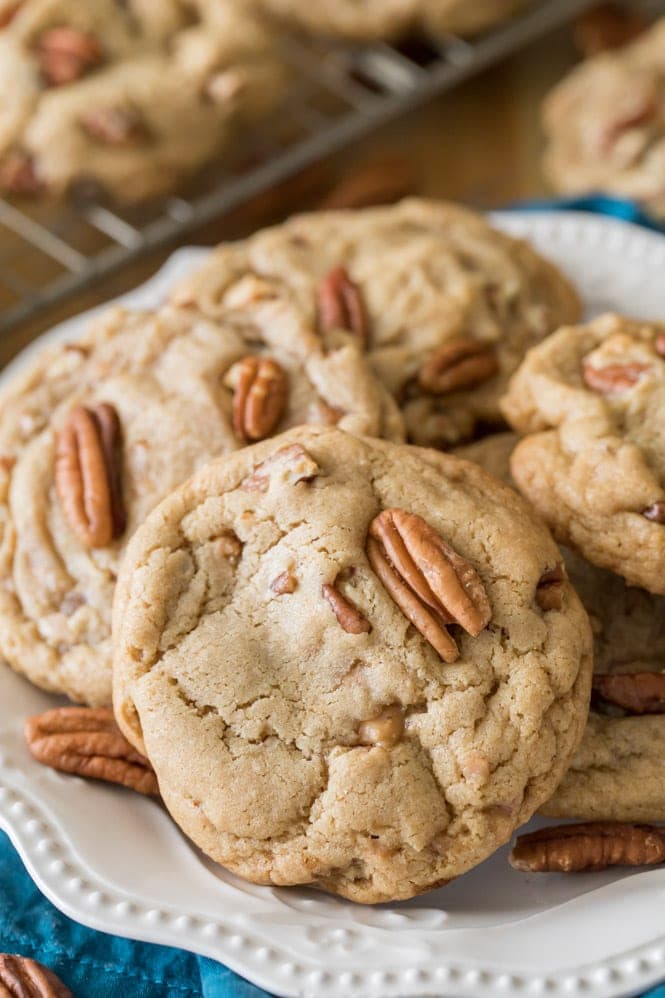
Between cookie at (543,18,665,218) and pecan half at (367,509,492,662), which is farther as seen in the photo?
cookie at (543,18,665,218)

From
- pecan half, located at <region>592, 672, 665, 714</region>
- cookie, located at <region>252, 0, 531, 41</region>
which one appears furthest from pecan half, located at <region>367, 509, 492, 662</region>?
cookie, located at <region>252, 0, 531, 41</region>


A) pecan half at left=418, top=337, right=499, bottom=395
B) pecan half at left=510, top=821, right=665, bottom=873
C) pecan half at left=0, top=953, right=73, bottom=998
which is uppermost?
pecan half at left=418, top=337, right=499, bottom=395

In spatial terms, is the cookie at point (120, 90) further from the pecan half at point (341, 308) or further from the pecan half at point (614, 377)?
the pecan half at point (614, 377)

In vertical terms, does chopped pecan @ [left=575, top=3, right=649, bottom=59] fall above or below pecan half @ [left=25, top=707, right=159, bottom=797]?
above

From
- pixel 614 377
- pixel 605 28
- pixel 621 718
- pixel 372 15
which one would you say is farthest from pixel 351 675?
pixel 605 28

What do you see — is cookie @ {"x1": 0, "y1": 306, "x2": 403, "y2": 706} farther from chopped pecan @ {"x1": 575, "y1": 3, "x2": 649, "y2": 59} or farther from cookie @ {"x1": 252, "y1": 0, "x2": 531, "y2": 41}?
chopped pecan @ {"x1": 575, "y1": 3, "x2": 649, "y2": 59}

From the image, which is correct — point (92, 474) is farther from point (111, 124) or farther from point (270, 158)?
point (270, 158)
